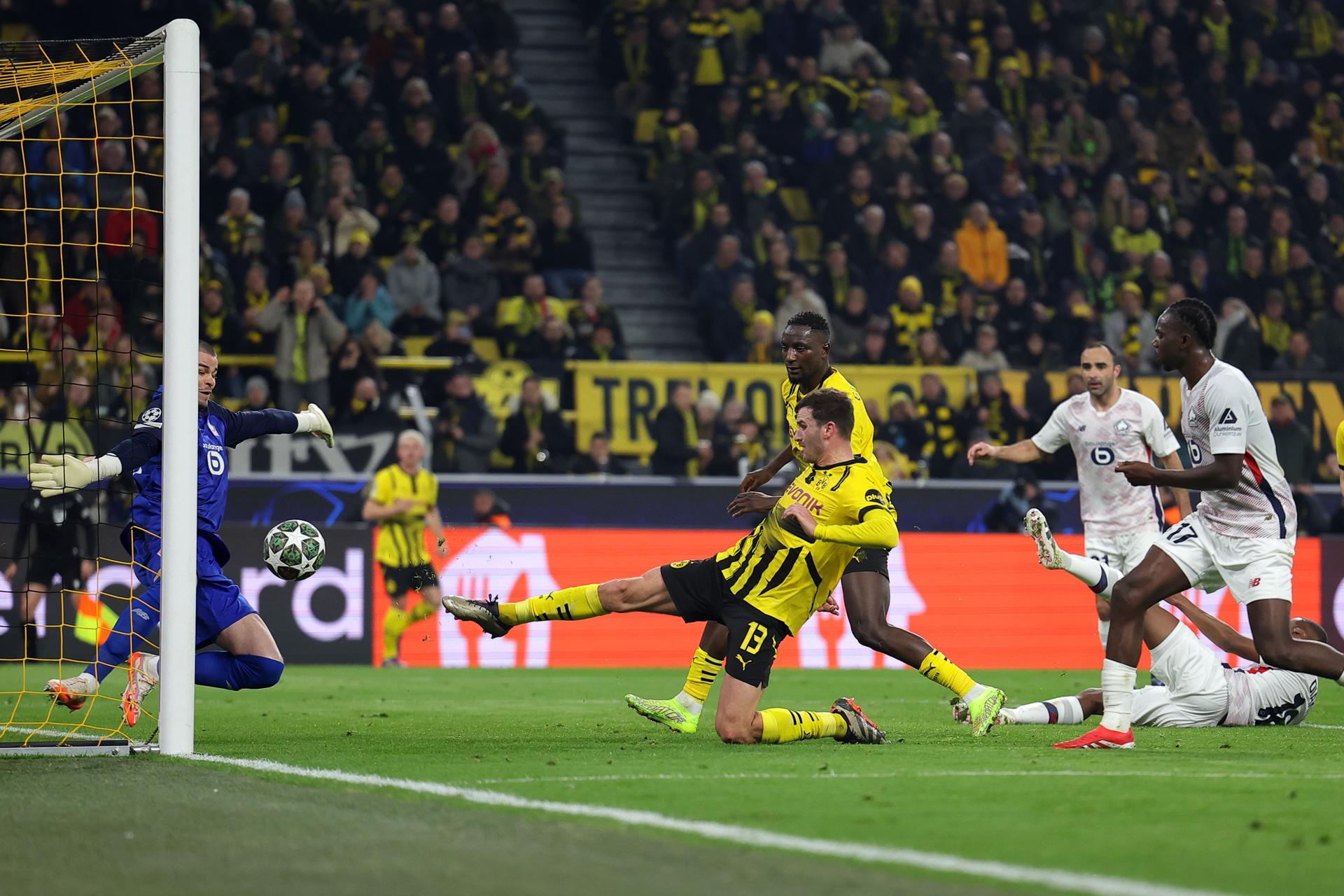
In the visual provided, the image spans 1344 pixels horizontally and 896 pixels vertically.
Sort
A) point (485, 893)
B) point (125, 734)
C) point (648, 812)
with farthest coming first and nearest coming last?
point (125, 734), point (648, 812), point (485, 893)

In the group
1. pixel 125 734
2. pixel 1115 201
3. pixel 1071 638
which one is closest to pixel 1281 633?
pixel 125 734

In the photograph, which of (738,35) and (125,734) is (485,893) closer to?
(125,734)

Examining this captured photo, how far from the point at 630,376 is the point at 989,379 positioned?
12.4 feet

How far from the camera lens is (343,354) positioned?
650 inches

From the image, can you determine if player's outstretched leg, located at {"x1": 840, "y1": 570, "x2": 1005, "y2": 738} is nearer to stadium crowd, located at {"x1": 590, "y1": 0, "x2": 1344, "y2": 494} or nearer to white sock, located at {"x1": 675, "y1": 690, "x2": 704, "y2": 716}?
white sock, located at {"x1": 675, "y1": 690, "x2": 704, "y2": 716}

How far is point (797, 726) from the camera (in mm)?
7957

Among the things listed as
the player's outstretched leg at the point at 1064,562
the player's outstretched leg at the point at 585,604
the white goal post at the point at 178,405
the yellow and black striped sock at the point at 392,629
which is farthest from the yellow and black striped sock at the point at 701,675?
the yellow and black striped sock at the point at 392,629

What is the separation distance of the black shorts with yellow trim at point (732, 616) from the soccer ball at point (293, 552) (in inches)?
72.2

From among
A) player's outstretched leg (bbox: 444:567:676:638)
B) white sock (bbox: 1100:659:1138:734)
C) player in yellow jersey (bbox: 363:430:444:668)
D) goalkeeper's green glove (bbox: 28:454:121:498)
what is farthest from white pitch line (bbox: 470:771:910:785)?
player in yellow jersey (bbox: 363:430:444:668)

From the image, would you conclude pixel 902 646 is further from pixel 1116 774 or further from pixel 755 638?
pixel 1116 774

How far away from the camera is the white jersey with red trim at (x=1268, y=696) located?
9.42 m

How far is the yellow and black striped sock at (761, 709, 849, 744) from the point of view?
7.88 meters

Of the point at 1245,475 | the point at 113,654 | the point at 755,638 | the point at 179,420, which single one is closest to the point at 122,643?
the point at 113,654

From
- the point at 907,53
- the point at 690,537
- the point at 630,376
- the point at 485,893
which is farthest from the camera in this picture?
the point at 907,53
